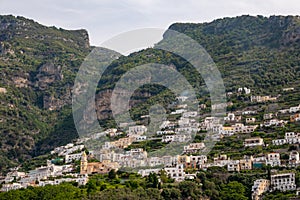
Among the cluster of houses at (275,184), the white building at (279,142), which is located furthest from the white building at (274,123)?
the cluster of houses at (275,184)

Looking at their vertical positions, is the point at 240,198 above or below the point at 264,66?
below

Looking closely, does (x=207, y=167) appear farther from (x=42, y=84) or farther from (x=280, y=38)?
(x=42, y=84)

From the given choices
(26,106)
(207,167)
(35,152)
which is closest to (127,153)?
(207,167)

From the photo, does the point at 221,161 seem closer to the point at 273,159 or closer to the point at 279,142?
the point at 273,159

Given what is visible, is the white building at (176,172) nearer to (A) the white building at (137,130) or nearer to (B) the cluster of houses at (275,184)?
(B) the cluster of houses at (275,184)

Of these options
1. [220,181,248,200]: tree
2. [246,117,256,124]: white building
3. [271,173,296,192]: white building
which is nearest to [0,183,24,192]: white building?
[220,181,248,200]: tree

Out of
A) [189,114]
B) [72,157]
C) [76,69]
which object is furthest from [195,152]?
[76,69]
